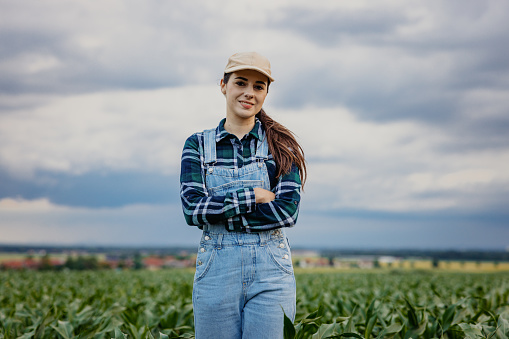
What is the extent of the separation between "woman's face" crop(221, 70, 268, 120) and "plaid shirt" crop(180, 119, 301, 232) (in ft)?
0.46

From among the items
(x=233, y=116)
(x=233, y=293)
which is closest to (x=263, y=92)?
(x=233, y=116)

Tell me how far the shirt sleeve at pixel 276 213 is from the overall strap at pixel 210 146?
421 mm

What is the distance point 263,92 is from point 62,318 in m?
4.27

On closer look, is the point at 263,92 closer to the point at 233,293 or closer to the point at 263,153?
the point at 263,153

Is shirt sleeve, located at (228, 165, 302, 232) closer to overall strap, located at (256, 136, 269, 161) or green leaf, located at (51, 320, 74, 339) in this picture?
overall strap, located at (256, 136, 269, 161)

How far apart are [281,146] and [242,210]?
0.52 m

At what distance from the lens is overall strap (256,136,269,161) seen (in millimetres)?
2826

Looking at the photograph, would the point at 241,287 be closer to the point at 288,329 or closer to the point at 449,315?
the point at 288,329

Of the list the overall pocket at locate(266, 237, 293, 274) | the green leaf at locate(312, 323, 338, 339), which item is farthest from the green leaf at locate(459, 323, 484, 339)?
the overall pocket at locate(266, 237, 293, 274)

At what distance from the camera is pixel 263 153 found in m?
2.84

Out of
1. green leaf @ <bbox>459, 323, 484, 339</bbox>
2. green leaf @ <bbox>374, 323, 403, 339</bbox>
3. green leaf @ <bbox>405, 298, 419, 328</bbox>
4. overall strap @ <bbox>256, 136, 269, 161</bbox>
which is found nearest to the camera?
overall strap @ <bbox>256, 136, 269, 161</bbox>

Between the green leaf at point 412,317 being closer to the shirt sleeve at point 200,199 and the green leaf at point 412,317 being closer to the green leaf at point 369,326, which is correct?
the green leaf at point 369,326

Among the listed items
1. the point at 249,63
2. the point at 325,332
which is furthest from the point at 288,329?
the point at 249,63

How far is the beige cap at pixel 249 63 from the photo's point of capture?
2.76m
